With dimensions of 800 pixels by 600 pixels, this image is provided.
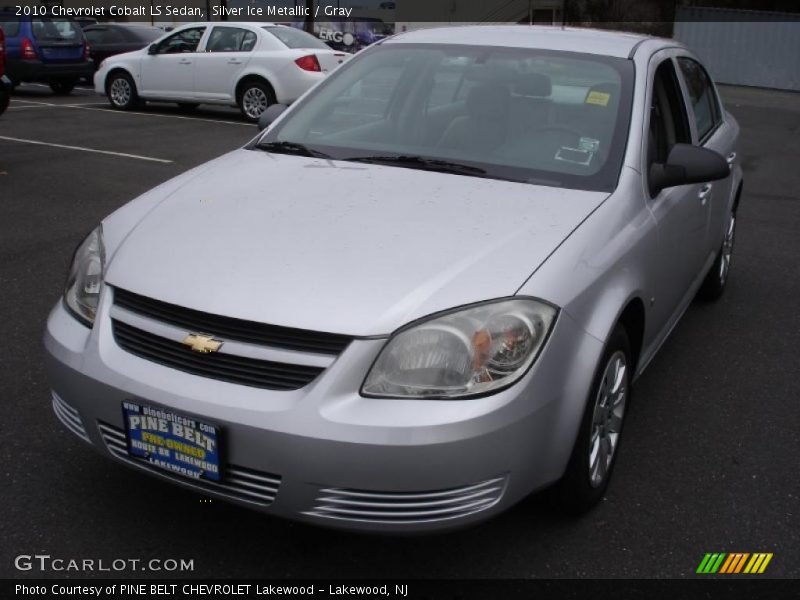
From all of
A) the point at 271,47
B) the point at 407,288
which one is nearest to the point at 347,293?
the point at 407,288

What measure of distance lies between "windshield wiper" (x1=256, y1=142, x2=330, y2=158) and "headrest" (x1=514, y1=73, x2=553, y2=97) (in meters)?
0.86

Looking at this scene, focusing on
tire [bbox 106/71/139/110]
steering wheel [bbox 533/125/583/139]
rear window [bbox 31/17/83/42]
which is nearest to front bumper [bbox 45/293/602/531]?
steering wheel [bbox 533/125/583/139]

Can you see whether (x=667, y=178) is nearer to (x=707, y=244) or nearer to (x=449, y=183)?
(x=449, y=183)

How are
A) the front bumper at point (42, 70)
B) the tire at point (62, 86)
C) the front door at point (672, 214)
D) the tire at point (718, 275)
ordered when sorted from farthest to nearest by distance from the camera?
the tire at point (62, 86)
the front bumper at point (42, 70)
the tire at point (718, 275)
the front door at point (672, 214)

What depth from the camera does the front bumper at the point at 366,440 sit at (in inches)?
93.5

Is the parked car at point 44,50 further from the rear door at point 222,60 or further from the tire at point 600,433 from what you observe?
the tire at point 600,433

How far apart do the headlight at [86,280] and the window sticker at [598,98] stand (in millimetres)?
1989

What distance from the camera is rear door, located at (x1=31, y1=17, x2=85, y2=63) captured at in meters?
17.3

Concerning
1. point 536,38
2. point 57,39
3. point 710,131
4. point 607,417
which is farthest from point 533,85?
point 57,39

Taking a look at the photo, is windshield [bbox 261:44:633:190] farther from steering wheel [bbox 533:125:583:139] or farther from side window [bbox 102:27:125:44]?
side window [bbox 102:27:125:44]

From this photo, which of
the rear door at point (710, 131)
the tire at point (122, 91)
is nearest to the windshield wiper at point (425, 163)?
the rear door at point (710, 131)

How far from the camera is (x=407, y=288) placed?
2572 mm

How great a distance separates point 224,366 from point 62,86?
1768 centimetres

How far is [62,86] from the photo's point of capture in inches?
724
